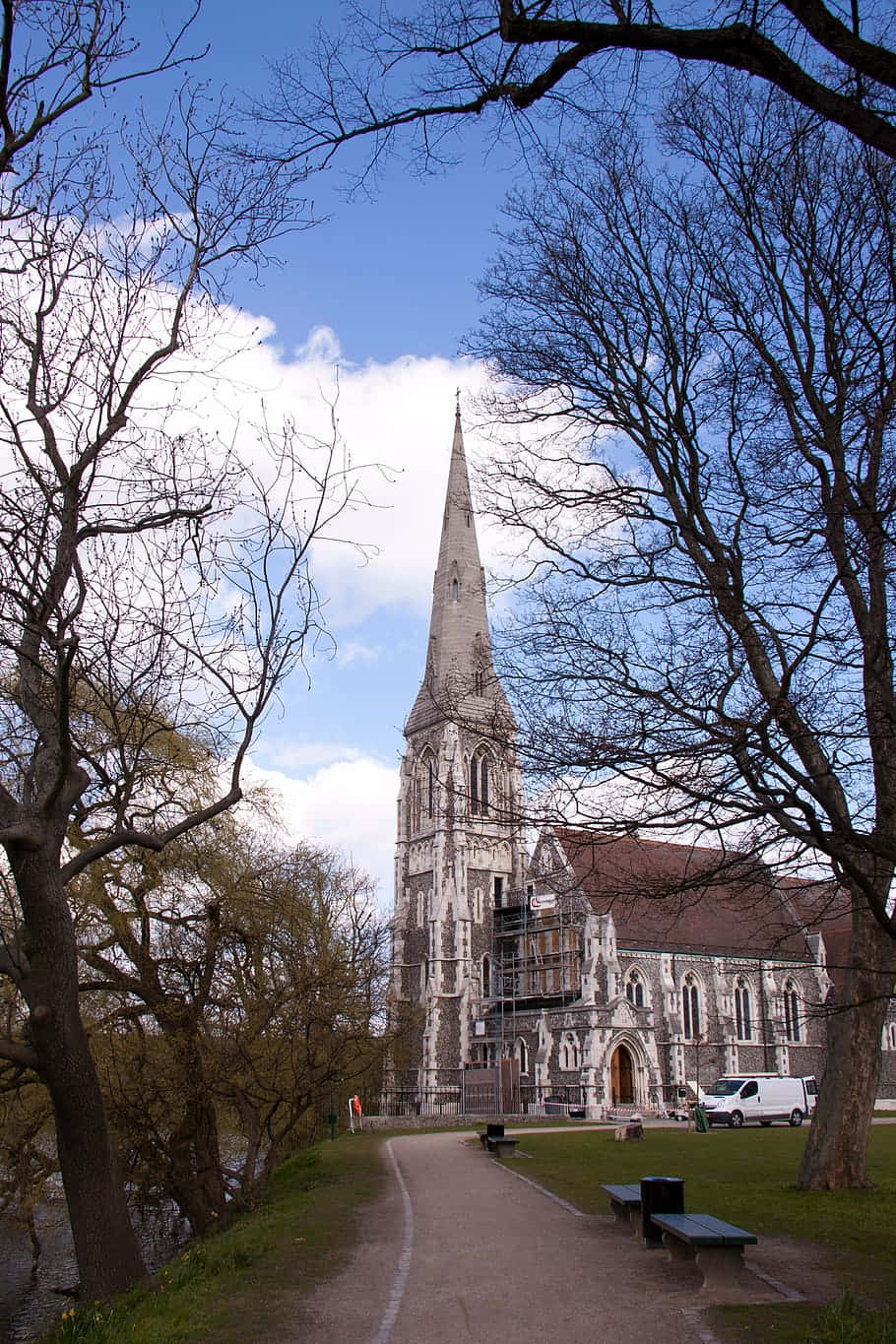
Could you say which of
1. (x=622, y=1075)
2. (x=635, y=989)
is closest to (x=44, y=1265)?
(x=622, y=1075)

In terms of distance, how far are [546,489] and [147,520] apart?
4.93 m

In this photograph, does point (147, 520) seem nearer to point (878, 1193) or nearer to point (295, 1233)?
point (295, 1233)

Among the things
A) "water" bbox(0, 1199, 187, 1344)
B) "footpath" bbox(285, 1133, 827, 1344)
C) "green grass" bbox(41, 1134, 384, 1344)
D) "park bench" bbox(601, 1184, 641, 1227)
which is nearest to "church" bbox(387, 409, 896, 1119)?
"water" bbox(0, 1199, 187, 1344)

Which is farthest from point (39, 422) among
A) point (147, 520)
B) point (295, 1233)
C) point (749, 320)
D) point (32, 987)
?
point (295, 1233)

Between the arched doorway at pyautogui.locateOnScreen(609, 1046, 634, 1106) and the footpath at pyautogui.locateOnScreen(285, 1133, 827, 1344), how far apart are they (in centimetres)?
3487

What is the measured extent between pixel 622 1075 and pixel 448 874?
45.2 ft

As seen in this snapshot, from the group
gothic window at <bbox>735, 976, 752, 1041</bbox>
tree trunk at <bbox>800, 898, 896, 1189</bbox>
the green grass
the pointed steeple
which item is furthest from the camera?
the pointed steeple

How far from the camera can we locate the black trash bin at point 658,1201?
10273mm

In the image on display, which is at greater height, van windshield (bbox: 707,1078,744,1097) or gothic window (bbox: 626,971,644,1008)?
gothic window (bbox: 626,971,644,1008)

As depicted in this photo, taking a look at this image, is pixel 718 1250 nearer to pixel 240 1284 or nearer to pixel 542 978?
pixel 240 1284

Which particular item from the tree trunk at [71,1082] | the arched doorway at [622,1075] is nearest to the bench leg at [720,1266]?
the tree trunk at [71,1082]

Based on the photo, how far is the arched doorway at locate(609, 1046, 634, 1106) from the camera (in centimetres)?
4684

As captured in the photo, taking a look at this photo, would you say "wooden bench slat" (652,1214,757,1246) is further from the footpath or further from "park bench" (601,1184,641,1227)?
"park bench" (601,1184,641,1227)

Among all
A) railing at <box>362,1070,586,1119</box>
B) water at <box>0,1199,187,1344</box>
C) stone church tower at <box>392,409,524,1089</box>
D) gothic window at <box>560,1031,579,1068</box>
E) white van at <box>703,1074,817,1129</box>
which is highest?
stone church tower at <box>392,409,524,1089</box>
